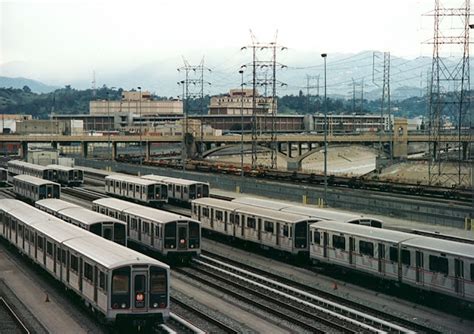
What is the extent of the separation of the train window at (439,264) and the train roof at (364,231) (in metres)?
1.94

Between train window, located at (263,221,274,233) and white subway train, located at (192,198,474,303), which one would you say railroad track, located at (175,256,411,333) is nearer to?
white subway train, located at (192,198,474,303)

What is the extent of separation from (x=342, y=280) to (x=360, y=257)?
7.02 ft

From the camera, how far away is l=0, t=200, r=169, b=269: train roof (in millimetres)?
20719

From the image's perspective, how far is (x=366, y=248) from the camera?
26750 mm

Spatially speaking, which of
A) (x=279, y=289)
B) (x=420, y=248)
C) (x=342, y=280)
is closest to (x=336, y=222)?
Result: (x=342, y=280)

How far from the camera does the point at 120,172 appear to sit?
9250 centimetres

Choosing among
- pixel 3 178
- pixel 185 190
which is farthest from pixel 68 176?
pixel 185 190

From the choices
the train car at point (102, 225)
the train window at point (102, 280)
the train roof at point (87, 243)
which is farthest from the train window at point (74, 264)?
the train car at point (102, 225)

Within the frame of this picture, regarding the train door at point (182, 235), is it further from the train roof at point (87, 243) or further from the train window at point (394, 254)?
the train window at point (394, 254)

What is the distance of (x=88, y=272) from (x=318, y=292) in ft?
28.7

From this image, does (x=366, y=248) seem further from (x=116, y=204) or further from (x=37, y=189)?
(x=37, y=189)

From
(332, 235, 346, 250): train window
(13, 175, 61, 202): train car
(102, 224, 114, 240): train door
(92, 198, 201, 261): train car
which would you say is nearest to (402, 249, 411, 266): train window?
(332, 235, 346, 250): train window

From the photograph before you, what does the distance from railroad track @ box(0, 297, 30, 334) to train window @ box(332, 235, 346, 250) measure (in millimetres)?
12299

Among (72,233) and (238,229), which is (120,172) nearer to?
(238,229)
